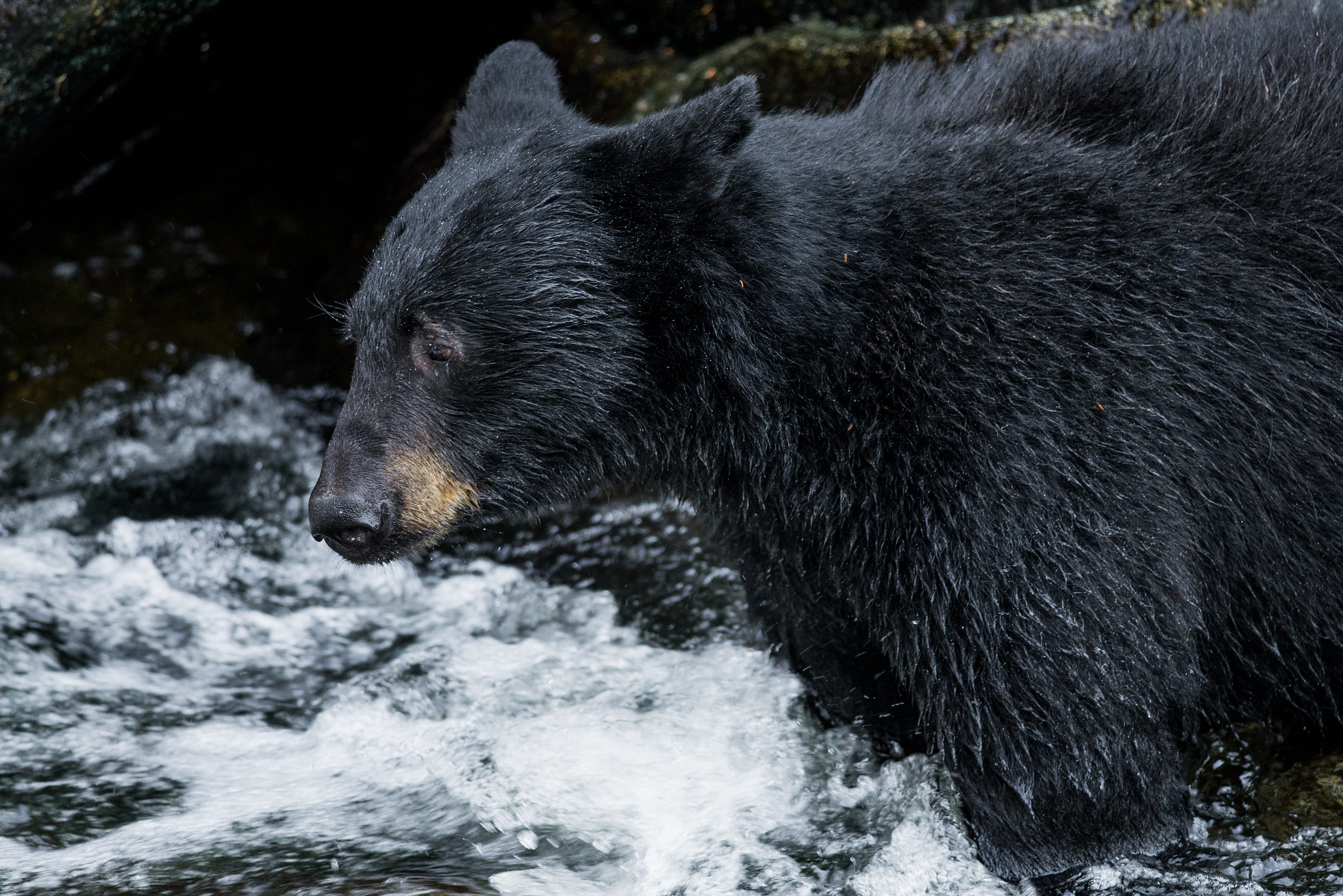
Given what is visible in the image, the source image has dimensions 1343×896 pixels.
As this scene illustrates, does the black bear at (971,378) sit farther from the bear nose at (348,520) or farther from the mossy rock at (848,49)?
the mossy rock at (848,49)

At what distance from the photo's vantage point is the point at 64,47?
680 centimetres

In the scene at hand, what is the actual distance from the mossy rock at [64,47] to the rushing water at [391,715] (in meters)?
2.27

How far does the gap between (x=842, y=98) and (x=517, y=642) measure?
386cm

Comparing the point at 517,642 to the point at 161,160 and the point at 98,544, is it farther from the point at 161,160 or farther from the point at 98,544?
the point at 161,160

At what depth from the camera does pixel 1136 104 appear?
15.1 ft

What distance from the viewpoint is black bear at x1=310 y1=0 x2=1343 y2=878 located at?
4.07 meters

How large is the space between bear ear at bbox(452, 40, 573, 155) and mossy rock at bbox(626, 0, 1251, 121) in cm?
185

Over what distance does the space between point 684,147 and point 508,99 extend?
1.28m

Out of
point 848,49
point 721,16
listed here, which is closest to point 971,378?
point 848,49

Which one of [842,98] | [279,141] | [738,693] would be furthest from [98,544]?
[842,98]

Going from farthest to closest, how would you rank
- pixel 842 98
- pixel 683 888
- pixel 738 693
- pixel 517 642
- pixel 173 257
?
pixel 173 257, pixel 842 98, pixel 517 642, pixel 738 693, pixel 683 888

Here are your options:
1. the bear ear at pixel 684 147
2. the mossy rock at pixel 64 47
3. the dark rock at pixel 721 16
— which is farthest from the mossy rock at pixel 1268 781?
the mossy rock at pixel 64 47

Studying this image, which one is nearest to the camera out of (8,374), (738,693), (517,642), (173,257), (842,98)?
(738,693)

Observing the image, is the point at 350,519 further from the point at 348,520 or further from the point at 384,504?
the point at 384,504
